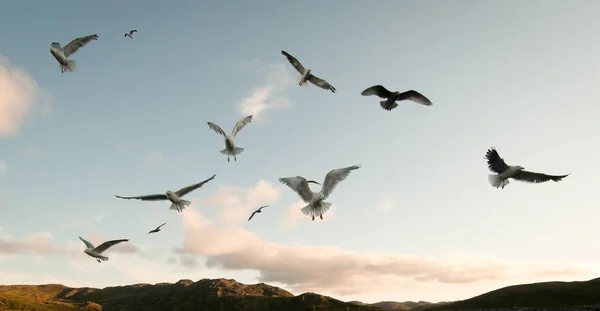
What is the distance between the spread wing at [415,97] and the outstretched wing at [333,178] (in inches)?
445

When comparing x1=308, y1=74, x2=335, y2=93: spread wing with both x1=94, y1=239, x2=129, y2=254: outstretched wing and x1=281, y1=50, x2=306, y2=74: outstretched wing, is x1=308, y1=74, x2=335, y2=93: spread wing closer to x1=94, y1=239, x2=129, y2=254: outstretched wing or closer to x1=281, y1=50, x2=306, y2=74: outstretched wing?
x1=281, y1=50, x2=306, y2=74: outstretched wing

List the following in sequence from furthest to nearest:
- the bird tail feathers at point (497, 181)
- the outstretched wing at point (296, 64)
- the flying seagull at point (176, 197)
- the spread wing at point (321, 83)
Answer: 1. the outstretched wing at point (296, 64)
2. the spread wing at point (321, 83)
3. the flying seagull at point (176, 197)
4. the bird tail feathers at point (497, 181)

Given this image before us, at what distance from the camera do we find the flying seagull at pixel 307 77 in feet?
111

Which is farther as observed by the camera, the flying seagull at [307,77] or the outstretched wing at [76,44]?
the flying seagull at [307,77]

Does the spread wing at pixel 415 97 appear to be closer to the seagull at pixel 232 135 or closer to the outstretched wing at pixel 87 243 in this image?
the seagull at pixel 232 135

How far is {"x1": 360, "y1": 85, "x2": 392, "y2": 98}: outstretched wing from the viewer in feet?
111

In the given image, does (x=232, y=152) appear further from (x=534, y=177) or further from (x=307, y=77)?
(x=534, y=177)

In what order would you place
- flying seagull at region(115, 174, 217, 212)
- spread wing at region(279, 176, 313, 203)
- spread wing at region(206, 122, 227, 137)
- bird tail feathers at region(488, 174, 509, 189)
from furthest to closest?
spread wing at region(206, 122, 227, 137)
flying seagull at region(115, 174, 217, 212)
bird tail feathers at region(488, 174, 509, 189)
spread wing at region(279, 176, 313, 203)

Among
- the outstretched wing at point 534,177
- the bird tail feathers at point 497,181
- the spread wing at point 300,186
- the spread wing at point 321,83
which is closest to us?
the spread wing at point 300,186

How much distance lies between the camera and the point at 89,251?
30.8m

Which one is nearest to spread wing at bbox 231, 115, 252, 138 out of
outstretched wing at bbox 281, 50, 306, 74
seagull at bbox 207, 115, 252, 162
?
seagull at bbox 207, 115, 252, 162

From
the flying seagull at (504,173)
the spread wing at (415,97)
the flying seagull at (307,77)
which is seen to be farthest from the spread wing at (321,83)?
the flying seagull at (504,173)

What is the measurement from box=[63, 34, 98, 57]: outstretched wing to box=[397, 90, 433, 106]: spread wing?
2309 cm

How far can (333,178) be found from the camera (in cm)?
2616
